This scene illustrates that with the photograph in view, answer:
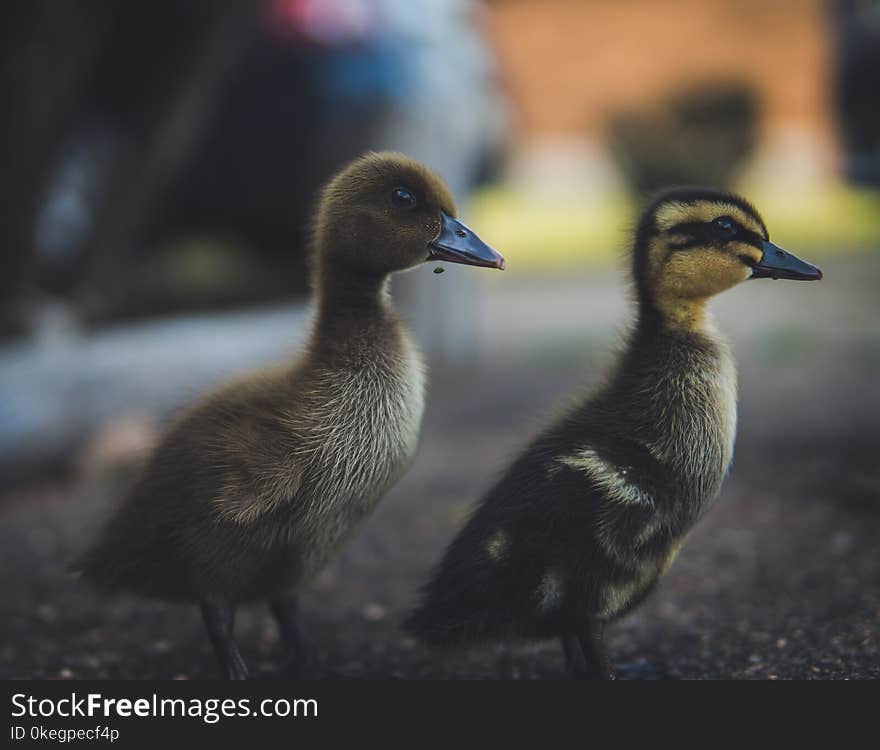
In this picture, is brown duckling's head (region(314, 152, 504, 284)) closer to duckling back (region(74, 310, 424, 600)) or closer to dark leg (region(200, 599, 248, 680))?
duckling back (region(74, 310, 424, 600))

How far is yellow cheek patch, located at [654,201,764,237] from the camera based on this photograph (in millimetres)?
2684

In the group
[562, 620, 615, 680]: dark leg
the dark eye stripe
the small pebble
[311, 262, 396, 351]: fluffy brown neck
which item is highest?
the dark eye stripe

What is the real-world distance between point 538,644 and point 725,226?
1211mm

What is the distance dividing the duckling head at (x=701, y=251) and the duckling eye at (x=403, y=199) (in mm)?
552

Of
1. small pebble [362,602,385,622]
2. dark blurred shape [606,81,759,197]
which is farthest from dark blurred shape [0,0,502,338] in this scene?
dark blurred shape [606,81,759,197]

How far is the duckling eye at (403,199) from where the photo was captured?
109 inches

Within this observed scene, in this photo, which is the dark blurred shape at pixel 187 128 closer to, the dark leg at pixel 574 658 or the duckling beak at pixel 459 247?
the duckling beak at pixel 459 247

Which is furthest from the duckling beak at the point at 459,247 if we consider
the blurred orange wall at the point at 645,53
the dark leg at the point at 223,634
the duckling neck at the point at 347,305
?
the blurred orange wall at the point at 645,53

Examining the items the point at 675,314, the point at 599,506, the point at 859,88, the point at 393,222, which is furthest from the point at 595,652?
the point at 859,88

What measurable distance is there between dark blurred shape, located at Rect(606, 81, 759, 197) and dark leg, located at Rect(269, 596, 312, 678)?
1272 centimetres

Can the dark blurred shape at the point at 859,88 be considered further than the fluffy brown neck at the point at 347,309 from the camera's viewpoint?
Yes

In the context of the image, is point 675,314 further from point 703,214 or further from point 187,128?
point 187,128

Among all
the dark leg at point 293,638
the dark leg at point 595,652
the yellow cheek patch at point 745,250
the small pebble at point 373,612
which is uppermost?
the yellow cheek patch at point 745,250

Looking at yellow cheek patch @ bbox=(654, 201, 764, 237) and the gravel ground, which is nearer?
yellow cheek patch @ bbox=(654, 201, 764, 237)
